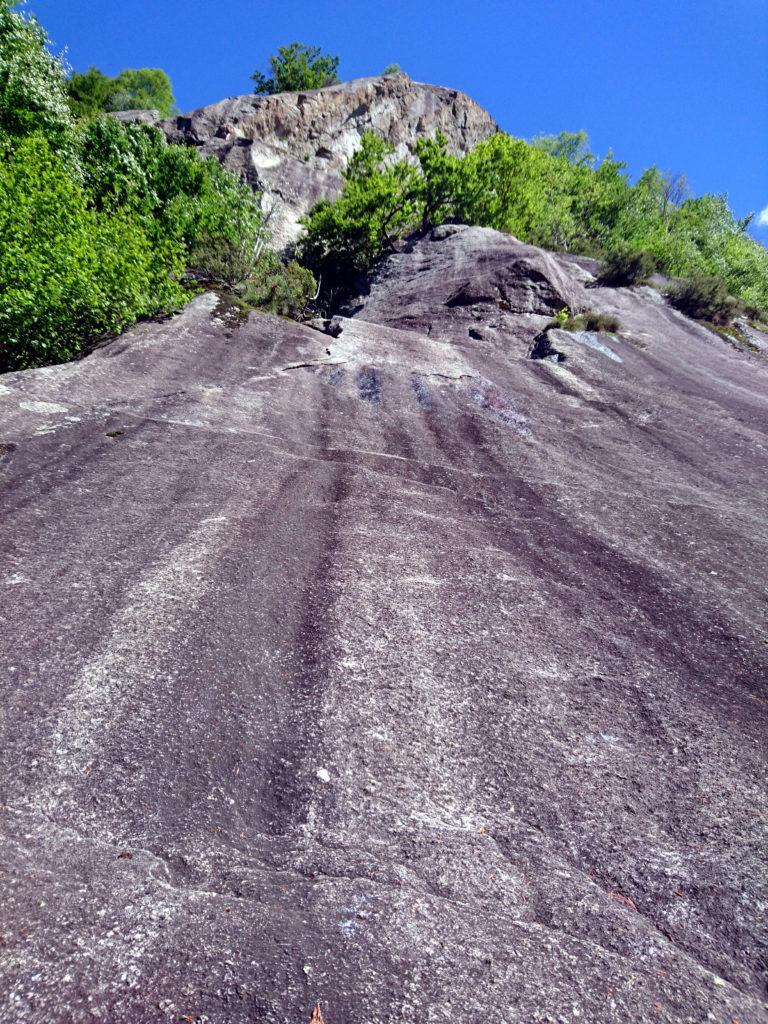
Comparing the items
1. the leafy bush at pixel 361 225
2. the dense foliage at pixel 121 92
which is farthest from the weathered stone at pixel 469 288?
the dense foliage at pixel 121 92

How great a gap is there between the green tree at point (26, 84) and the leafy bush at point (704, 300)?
1150 inches

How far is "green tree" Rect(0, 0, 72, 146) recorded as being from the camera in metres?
23.1

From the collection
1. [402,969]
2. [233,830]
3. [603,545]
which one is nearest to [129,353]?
[603,545]

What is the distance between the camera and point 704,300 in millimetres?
28109

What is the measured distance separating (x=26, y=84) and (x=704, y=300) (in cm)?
3145

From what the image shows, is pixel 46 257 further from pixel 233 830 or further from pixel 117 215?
pixel 233 830

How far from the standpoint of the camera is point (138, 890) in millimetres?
3533

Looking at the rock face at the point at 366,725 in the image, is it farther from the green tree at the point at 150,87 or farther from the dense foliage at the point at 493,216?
the green tree at the point at 150,87

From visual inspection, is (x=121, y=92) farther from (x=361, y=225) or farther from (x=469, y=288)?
(x=469, y=288)

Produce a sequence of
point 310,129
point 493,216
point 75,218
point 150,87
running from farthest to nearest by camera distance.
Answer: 1. point 150,87
2. point 310,129
3. point 493,216
4. point 75,218

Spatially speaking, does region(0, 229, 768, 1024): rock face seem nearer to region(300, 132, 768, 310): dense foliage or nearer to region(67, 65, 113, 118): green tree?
region(300, 132, 768, 310): dense foliage

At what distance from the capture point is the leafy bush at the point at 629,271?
101ft

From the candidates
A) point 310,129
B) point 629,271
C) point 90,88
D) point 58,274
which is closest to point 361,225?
point 629,271

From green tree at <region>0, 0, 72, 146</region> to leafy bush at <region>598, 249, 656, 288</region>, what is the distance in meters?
26.9
